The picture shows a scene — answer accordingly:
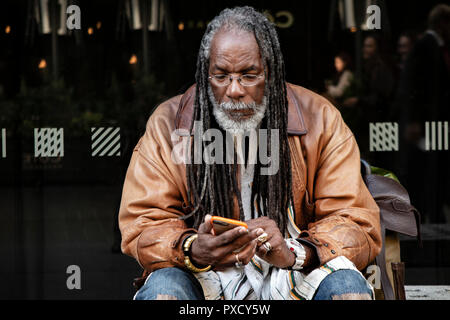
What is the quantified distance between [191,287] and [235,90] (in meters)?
0.79

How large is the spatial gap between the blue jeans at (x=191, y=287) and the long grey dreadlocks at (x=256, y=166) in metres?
0.34

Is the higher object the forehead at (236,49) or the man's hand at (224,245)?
the forehead at (236,49)

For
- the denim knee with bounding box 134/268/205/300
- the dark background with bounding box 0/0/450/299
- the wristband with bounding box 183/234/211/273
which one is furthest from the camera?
the dark background with bounding box 0/0/450/299

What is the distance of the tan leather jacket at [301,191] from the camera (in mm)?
2703

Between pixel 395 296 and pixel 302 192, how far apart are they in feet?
2.08

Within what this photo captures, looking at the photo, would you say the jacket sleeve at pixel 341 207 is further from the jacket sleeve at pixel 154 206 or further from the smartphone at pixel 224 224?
the jacket sleeve at pixel 154 206

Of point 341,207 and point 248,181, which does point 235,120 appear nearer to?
point 248,181

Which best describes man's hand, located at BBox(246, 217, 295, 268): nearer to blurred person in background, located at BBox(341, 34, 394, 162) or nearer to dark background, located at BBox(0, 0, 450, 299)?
dark background, located at BBox(0, 0, 450, 299)

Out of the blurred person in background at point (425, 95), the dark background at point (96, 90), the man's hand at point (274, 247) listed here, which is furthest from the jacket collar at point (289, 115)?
the blurred person in background at point (425, 95)

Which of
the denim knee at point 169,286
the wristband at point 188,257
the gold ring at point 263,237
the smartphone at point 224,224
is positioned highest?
the smartphone at point 224,224

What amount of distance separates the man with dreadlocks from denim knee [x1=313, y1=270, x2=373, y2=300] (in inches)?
2.3

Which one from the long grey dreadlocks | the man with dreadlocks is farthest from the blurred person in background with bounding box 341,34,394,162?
the long grey dreadlocks

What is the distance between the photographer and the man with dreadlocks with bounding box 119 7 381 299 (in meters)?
2.68
